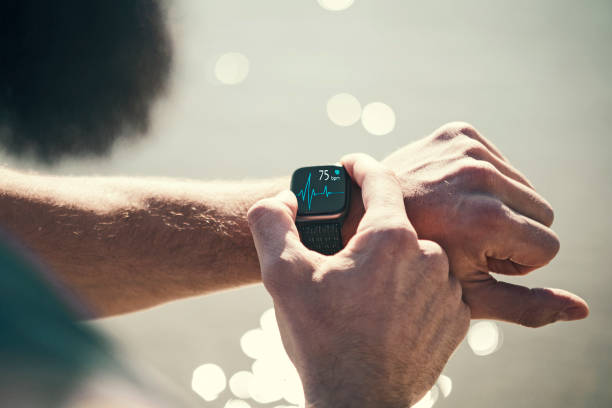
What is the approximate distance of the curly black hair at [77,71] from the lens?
203 centimetres

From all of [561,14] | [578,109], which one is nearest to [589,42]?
[561,14]

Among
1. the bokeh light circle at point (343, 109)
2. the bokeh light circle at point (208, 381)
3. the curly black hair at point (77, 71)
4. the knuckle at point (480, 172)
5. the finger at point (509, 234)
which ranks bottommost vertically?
the bokeh light circle at point (208, 381)

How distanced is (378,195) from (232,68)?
1.97 metres

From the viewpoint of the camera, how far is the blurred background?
80.4 inches

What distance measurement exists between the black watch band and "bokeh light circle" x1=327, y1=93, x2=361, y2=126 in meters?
1.47

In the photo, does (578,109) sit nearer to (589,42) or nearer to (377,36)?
(589,42)

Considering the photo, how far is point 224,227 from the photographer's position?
1.34 metres

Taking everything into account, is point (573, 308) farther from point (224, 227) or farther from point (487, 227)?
point (224, 227)

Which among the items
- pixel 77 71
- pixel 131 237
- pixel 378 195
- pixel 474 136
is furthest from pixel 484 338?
pixel 77 71

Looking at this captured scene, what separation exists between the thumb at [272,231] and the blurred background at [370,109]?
50.0 inches

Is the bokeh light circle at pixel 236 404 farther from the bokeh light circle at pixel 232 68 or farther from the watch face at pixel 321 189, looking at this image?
the bokeh light circle at pixel 232 68

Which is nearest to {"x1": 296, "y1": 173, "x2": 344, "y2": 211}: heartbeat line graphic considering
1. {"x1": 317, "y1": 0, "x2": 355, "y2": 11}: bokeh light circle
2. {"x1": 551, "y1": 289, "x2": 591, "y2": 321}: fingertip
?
{"x1": 551, "y1": 289, "x2": 591, "y2": 321}: fingertip

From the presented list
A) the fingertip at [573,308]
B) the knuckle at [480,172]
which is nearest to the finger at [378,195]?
the knuckle at [480,172]

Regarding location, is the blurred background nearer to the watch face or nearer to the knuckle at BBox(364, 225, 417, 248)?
the watch face
